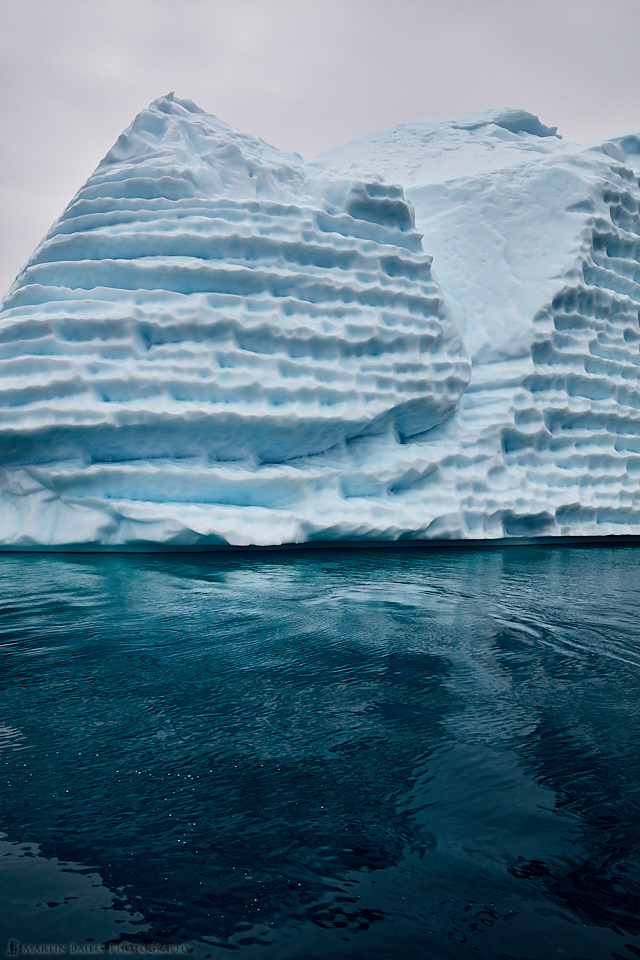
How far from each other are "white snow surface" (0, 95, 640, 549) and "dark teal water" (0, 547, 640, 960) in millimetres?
2853

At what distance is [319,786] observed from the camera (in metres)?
1.92

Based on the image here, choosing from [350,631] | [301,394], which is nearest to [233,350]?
[301,394]

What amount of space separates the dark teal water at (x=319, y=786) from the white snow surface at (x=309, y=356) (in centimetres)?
285

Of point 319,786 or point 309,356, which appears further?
point 309,356

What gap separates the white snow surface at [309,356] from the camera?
6.56 metres

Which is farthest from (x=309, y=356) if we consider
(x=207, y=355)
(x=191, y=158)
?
(x=191, y=158)

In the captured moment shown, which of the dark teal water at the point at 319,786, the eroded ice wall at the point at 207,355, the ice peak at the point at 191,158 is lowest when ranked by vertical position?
the dark teal water at the point at 319,786

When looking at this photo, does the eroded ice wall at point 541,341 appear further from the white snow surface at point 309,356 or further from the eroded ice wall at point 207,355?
the eroded ice wall at point 207,355

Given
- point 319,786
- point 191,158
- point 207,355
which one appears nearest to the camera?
point 319,786

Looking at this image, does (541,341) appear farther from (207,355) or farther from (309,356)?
(207,355)

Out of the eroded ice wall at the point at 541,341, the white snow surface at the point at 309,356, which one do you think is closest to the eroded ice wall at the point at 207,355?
the white snow surface at the point at 309,356

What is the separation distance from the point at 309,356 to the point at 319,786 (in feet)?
18.9

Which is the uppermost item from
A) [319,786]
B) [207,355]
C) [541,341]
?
[541,341]

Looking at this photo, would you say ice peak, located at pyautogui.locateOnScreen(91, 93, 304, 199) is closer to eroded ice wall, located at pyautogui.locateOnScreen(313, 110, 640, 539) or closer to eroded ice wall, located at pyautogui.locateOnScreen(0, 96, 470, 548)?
eroded ice wall, located at pyautogui.locateOnScreen(0, 96, 470, 548)
